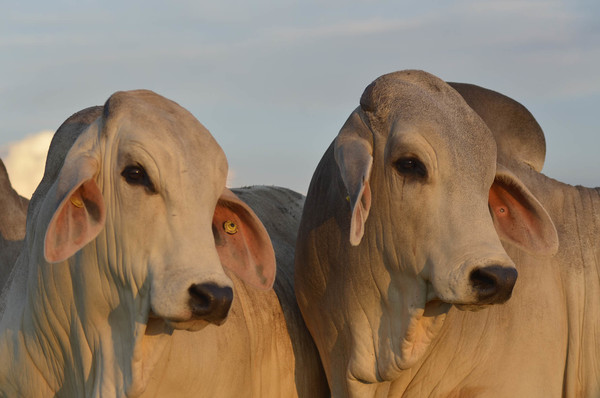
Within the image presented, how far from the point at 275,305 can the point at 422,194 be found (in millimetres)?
1565

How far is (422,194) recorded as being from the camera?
6.12 metres

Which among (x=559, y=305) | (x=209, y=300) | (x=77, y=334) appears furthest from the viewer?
(x=559, y=305)

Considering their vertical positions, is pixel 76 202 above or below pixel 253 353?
above

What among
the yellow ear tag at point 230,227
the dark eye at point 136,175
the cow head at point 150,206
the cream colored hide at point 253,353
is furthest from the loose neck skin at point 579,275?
the dark eye at point 136,175

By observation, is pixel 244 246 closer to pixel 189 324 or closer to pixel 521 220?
pixel 189 324

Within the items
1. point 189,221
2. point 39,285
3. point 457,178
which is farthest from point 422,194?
point 39,285

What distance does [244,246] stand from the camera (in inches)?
247

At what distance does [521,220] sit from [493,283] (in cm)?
110

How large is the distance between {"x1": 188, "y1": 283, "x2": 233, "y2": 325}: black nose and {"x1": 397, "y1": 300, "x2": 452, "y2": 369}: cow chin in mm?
1410

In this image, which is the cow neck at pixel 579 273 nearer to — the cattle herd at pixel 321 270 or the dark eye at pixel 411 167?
the cattle herd at pixel 321 270

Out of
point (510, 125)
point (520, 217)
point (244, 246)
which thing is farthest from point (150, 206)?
point (510, 125)

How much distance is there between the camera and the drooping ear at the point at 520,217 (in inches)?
259

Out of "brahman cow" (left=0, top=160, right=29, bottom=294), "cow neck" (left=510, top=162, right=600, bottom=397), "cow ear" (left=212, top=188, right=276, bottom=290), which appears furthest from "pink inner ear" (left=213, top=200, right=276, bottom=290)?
"brahman cow" (left=0, top=160, right=29, bottom=294)

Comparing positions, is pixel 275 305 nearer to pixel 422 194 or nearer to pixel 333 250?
pixel 333 250
